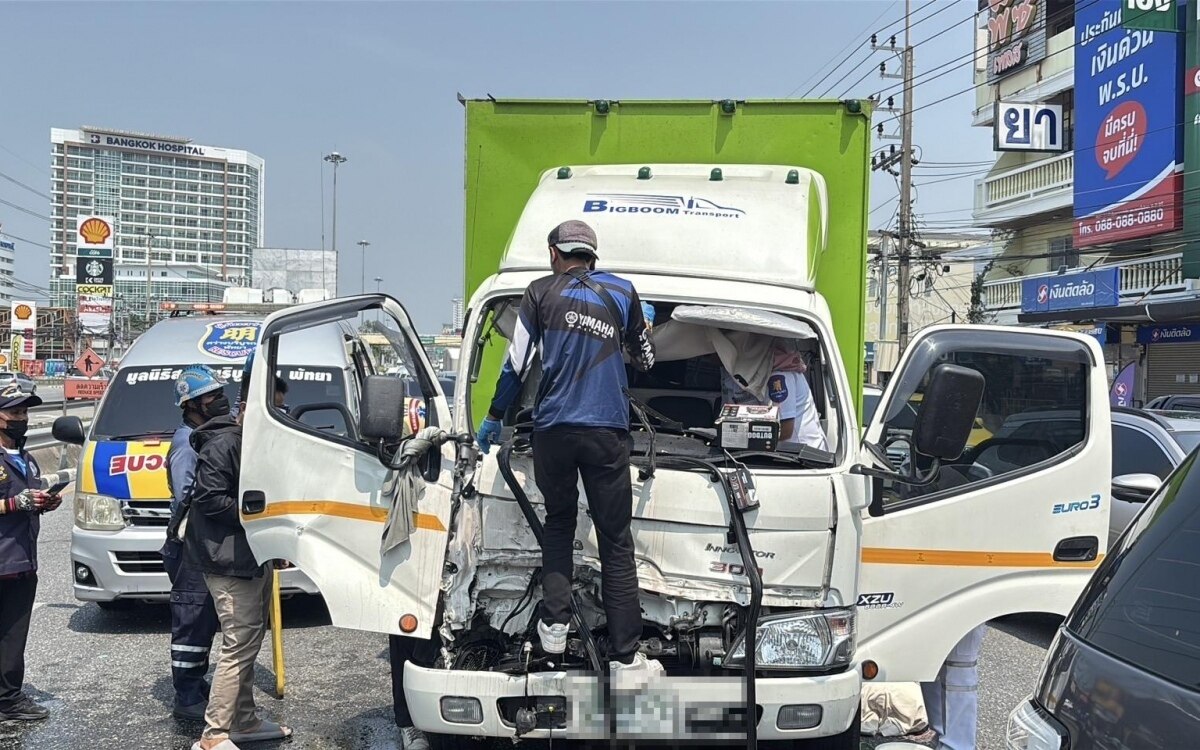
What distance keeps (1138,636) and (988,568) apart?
2072mm

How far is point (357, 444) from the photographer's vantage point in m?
4.15

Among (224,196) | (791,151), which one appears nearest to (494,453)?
(791,151)

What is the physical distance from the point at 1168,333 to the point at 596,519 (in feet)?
78.5

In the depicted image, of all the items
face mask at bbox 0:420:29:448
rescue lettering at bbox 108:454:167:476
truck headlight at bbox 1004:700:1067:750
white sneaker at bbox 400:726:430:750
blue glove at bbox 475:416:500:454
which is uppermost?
blue glove at bbox 475:416:500:454

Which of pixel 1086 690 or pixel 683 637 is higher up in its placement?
pixel 1086 690

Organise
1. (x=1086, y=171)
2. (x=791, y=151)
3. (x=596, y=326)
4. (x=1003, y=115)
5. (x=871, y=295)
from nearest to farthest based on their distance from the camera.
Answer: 1. (x=596, y=326)
2. (x=791, y=151)
3. (x=1086, y=171)
4. (x=1003, y=115)
5. (x=871, y=295)

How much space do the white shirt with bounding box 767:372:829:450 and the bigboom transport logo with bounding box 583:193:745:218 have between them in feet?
3.14

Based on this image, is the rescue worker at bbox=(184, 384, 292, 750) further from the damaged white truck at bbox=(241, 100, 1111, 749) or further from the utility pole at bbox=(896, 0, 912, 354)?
the utility pole at bbox=(896, 0, 912, 354)

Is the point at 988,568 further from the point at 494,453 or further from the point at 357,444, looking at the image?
the point at 357,444

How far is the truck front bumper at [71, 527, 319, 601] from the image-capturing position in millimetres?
6707

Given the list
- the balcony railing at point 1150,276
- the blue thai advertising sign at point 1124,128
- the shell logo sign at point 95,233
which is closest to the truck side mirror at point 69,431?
the shell logo sign at point 95,233

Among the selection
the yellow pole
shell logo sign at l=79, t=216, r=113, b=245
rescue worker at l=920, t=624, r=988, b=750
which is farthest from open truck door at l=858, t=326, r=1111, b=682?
shell logo sign at l=79, t=216, r=113, b=245

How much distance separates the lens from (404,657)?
Result: 4516 millimetres

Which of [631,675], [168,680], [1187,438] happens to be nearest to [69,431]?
[168,680]
